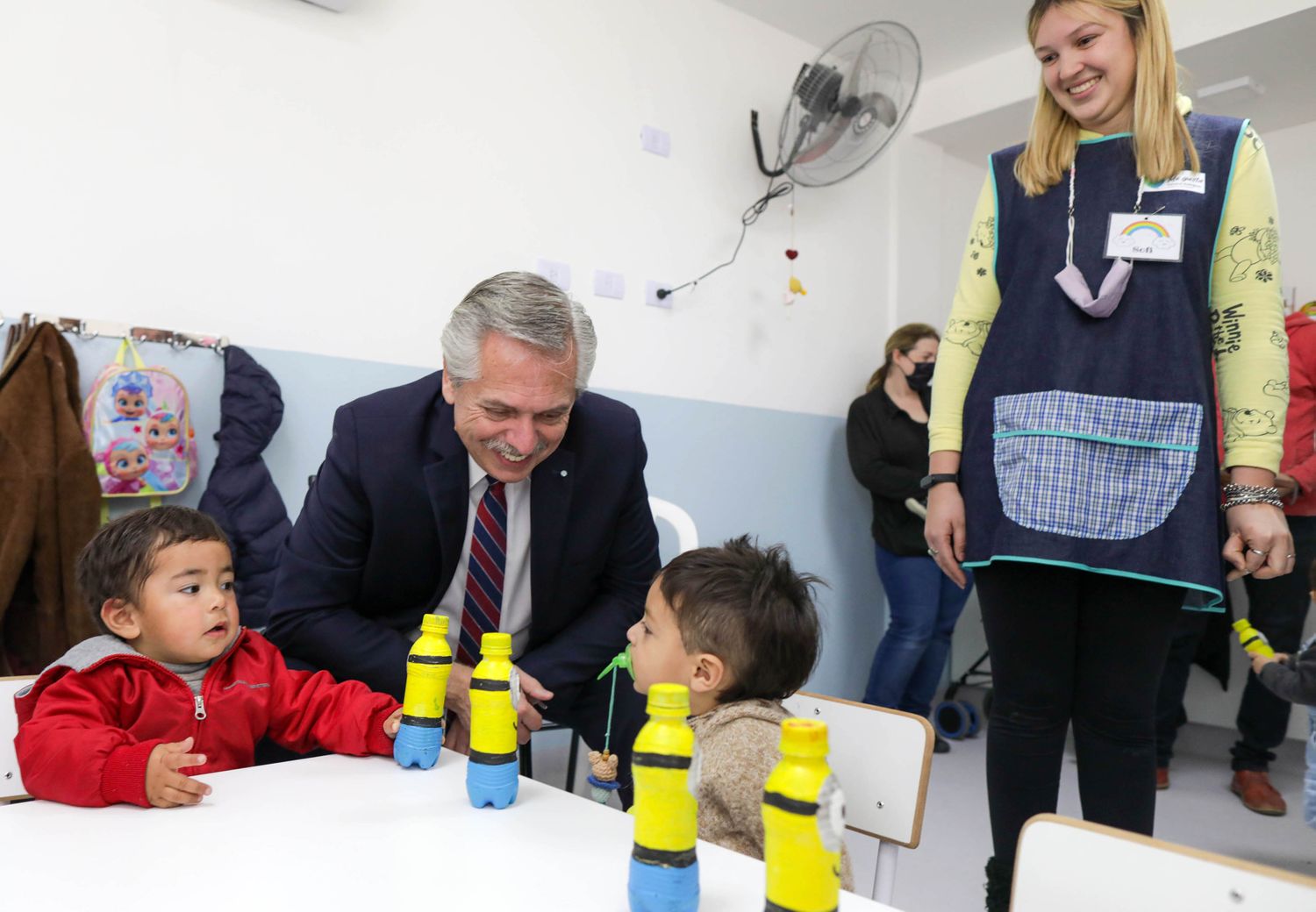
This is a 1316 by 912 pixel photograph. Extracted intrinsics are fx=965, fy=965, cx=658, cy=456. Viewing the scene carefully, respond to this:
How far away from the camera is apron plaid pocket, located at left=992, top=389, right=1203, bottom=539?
1257 millimetres

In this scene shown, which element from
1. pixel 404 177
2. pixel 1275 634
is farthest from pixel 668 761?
pixel 1275 634

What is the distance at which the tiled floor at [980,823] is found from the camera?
86.4 inches

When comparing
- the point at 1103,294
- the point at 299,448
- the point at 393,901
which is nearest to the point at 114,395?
the point at 299,448

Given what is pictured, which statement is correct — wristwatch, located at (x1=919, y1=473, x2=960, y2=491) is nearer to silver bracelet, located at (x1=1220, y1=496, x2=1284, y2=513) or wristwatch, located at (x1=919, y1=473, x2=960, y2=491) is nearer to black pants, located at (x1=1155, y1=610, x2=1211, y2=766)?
silver bracelet, located at (x1=1220, y1=496, x2=1284, y2=513)

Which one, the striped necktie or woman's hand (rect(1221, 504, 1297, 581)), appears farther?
the striped necktie

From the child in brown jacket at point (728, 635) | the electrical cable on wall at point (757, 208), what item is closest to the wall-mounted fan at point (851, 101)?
the electrical cable on wall at point (757, 208)

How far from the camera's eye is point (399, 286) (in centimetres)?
271

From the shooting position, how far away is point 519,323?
4.16ft

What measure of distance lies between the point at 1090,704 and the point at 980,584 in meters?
0.21

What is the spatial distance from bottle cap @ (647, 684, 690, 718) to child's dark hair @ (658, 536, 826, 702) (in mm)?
507

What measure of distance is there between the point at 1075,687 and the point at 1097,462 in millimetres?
311

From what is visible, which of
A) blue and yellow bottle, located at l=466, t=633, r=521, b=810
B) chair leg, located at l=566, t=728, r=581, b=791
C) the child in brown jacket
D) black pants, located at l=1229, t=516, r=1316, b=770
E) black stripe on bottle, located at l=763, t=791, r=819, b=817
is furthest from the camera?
black pants, located at l=1229, t=516, r=1316, b=770

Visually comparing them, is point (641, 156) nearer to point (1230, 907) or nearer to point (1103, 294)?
point (1103, 294)

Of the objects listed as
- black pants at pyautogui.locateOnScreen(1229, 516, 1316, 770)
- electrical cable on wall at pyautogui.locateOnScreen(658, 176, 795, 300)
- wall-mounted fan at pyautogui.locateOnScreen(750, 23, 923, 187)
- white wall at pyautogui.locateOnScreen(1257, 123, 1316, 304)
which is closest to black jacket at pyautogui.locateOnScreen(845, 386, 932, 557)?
electrical cable on wall at pyautogui.locateOnScreen(658, 176, 795, 300)
